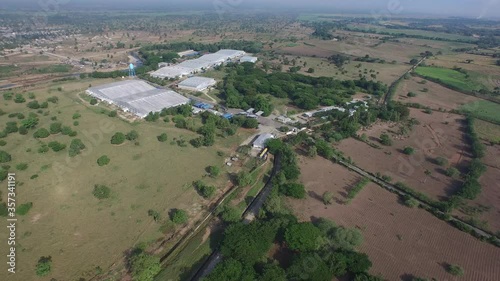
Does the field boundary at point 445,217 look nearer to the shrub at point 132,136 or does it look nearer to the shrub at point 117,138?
the shrub at point 132,136

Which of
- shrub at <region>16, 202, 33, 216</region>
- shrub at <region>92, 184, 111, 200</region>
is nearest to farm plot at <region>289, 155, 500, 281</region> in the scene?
shrub at <region>92, 184, 111, 200</region>

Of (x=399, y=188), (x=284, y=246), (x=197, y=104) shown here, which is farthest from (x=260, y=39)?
(x=284, y=246)

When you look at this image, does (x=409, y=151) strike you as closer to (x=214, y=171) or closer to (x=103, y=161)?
(x=214, y=171)

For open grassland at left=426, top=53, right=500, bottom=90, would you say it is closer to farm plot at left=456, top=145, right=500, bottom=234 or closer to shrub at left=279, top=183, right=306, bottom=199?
farm plot at left=456, top=145, right=500, bottom=234

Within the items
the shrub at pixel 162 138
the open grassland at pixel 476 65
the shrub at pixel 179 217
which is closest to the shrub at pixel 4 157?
the shrub at pixel 162 138

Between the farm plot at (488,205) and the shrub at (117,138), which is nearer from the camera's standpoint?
the farm plot at (488,205)

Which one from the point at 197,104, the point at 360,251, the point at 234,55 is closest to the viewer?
the point at 360,251

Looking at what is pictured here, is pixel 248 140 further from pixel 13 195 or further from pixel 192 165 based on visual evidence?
pixel 13 195
